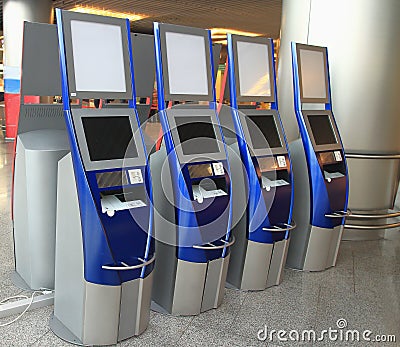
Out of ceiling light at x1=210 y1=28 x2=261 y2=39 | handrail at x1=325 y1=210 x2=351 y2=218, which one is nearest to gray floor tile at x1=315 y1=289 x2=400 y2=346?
handrail at x1=325 y1=210 x2=351 y2=218

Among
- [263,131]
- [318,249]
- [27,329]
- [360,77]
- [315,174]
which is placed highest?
[360,77]

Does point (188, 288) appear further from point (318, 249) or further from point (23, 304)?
point (318, 249)

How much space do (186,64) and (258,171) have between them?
0.85m

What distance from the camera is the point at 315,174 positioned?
11.3 ft

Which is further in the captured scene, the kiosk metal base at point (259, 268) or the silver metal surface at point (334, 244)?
the silver metal surface at point (334, 244)

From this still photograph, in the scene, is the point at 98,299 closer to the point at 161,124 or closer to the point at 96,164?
the point at 96,164

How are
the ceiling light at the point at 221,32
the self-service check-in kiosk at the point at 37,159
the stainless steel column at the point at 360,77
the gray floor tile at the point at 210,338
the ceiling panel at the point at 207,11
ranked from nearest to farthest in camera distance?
the gray floor tile at the point at 210,338 → the self-service check-in kiosk at the point at 37,159 → the stainless steel column at the point at 360,77 → the ceiling panel at the point at 207,11 → the ceiling light at the point at 221,32

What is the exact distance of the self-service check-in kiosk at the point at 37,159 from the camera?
286 centimetres

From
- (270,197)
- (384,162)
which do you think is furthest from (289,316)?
(384,162)

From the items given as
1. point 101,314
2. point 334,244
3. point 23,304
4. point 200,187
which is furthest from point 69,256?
point 334,244

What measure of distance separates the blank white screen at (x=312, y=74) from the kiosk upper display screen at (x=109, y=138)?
5.61 ft

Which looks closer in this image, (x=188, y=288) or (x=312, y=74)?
(x=188, y=288)

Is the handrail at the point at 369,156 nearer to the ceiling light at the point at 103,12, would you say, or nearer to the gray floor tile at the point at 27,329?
the gray floor tile at the point at 27,329

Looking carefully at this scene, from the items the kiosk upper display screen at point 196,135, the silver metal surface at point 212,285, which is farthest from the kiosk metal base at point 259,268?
the kiosk upper display screen at point 196,135
